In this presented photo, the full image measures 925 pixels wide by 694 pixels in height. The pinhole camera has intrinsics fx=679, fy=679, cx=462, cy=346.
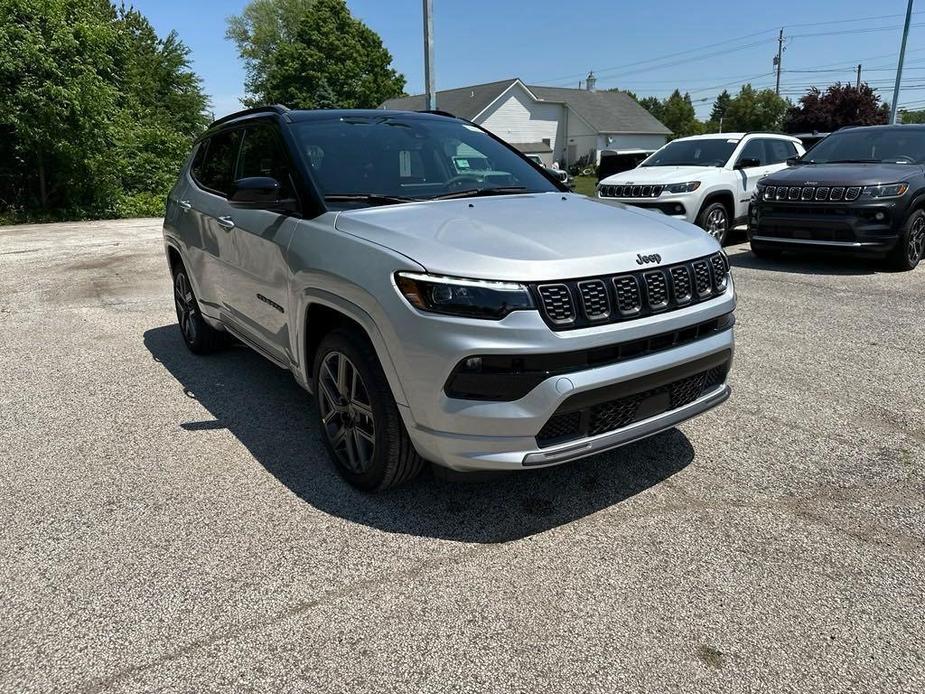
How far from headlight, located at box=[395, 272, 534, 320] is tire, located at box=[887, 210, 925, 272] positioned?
7.70 m

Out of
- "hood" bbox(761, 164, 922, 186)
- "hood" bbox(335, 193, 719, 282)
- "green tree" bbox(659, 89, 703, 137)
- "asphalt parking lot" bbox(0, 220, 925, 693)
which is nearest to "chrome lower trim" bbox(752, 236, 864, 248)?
"hood" bbox(761, 164, 922, 186)

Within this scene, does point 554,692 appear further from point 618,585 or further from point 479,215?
point 479,215

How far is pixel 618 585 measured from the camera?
2.60 m

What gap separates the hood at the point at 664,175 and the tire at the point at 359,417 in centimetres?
826

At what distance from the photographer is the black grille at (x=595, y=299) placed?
268 centimetres

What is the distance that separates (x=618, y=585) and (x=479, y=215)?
1.77 metres

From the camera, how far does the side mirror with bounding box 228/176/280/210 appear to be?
3.43 m

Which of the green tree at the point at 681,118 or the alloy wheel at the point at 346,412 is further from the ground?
the green tree at the point at 681,118

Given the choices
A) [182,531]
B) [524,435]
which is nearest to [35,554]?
[182,531]

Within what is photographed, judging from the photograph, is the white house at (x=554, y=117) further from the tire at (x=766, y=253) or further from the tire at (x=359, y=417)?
the tire at (x=359, y=417)

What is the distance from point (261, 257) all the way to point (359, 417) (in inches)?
50.9

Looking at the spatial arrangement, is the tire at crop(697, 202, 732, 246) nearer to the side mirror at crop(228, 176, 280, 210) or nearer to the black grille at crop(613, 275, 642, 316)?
the black grille at crop(613, 275, 642, 316)

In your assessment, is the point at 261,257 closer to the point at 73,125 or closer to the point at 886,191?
the point at 886,191

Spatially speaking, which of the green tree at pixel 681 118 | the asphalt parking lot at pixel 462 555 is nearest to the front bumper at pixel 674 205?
the asphalt parking lot at pixel 462 555
